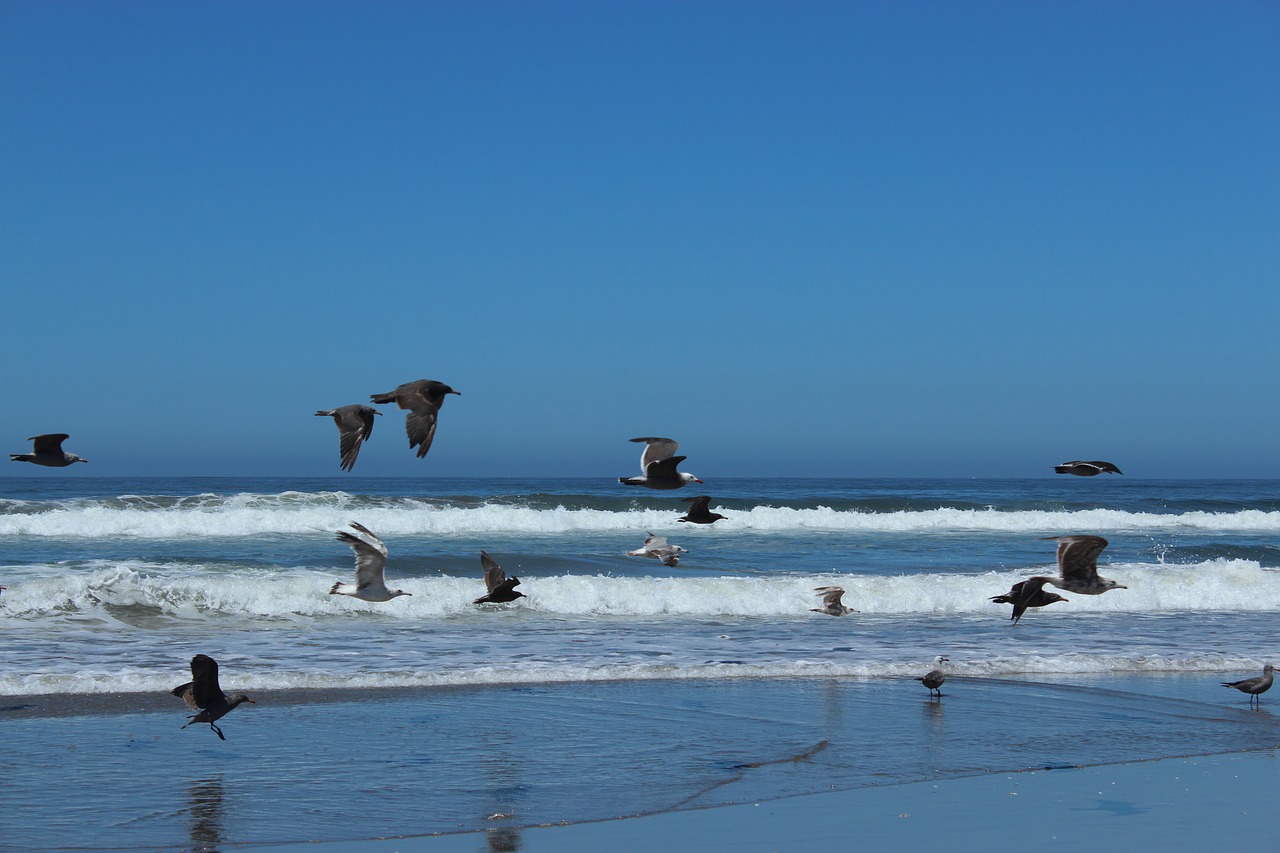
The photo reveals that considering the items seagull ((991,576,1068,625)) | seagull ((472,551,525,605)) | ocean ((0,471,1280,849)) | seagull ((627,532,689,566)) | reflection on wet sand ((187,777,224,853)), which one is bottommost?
reflection on wet sand ((187,777,224,853))

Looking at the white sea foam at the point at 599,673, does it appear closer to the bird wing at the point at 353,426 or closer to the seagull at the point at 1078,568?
the seagull at the point at 1078,568

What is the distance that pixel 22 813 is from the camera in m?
7.82

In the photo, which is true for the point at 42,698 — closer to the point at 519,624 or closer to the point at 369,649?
the point at 369,649

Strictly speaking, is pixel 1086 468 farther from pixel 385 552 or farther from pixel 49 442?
pixel 49 442

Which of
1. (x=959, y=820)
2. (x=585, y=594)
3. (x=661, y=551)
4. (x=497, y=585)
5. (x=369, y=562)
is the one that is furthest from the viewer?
(x=585, y=594)

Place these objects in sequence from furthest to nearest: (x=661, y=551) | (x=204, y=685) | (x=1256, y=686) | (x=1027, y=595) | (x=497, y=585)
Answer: (x=497, y=585)
(x=661, y=551)
(x=1256, y=686)
(x=1027, y=595)
(x=204, y=685)

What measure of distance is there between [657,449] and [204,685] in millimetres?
4745

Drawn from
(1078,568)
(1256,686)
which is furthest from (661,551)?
(1256,686)

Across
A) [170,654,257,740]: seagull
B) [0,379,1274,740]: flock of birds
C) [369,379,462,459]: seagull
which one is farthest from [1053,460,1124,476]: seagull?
[170,654,257,740]: seagull

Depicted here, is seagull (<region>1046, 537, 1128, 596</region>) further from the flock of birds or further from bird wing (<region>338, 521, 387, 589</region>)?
bird wing (<region>338, 521, 387, 589</region>)

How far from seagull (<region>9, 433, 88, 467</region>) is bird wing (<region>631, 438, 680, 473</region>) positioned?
5.50 meters

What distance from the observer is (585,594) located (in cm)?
1970

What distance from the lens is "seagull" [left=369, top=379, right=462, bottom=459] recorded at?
9.55 m

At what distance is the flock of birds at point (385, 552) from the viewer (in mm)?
9234
